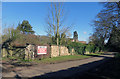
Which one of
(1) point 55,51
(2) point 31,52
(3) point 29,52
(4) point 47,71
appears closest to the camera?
(4) point 47,71

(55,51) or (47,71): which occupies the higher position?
(55,51)

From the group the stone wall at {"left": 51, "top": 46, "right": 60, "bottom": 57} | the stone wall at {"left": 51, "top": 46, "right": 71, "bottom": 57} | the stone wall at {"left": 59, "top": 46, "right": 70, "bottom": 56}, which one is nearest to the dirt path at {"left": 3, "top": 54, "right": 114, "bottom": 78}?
Answer: the stone wall at {"left": 51, "top": 46, "right": 60, "bottom": 57}

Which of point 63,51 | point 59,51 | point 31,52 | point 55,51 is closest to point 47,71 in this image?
point 31,52

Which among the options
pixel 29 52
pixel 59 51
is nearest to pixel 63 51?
pixel 59 51

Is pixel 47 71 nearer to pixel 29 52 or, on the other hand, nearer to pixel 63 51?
pixel 29 52

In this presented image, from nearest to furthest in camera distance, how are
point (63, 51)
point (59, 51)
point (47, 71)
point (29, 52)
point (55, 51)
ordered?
point (47, 71) < point (29, 52) < point (55, 51) < point (59, 51) < point (63, 51)

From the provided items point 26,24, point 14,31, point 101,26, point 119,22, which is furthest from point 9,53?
point 26,24

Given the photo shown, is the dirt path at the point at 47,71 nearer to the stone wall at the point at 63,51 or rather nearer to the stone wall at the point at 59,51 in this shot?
the stone wall at the point at 59,51

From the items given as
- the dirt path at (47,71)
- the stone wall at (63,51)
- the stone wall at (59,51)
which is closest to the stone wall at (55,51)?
the stone wall at (59,51)

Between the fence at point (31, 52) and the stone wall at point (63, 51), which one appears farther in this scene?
the stone wall at point (63, 51)

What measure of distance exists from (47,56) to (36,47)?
8.57 feet

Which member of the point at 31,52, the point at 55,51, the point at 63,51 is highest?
the point at 31,52

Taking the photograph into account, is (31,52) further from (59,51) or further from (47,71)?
(59,51)

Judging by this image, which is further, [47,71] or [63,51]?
[63,51]
